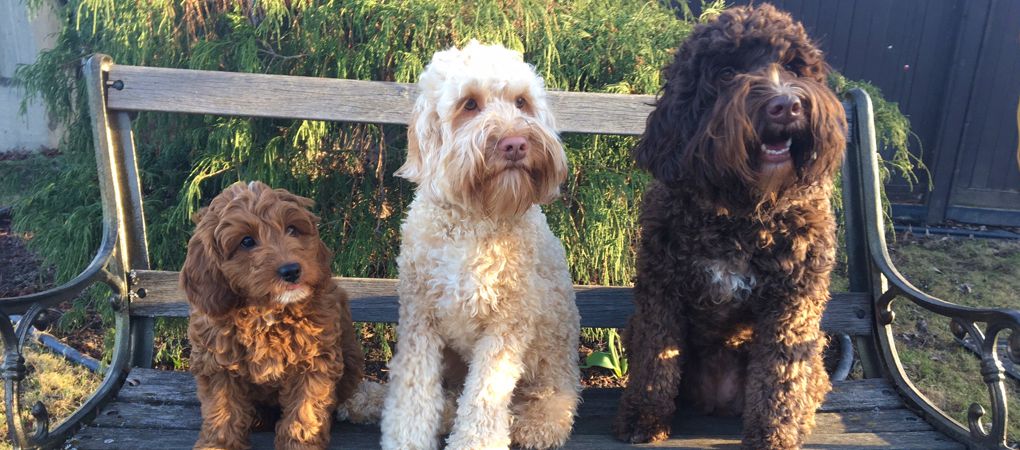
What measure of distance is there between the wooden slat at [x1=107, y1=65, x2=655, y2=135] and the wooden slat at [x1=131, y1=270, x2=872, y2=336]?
0.70 m

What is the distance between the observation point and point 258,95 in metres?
2.61

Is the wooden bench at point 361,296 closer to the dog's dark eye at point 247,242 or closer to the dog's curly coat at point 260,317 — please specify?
the dog's curly coat at point 260,317

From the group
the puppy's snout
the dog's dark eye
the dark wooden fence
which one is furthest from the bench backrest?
the dark wooden fence

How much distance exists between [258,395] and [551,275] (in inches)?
42.6

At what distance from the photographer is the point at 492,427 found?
6.97ft

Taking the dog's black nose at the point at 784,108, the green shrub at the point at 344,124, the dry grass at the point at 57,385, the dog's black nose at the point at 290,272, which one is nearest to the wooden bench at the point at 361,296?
the green shrub at the point at 344,124

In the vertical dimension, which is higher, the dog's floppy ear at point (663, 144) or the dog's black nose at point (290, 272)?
the dog's floppy ear at point (663, 144)

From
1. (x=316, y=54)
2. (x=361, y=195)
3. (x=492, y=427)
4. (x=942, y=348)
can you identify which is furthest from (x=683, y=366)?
(x=942, y=348)

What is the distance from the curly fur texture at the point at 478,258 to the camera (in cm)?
203

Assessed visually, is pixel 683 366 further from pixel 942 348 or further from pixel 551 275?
pixel 942 348

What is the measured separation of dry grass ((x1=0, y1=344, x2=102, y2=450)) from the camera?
3379mm

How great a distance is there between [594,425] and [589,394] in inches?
10.0

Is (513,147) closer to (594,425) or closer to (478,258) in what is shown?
(478,258)

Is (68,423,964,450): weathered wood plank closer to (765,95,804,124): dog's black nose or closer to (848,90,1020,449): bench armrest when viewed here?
(848,90,1020,449): bench armrest
